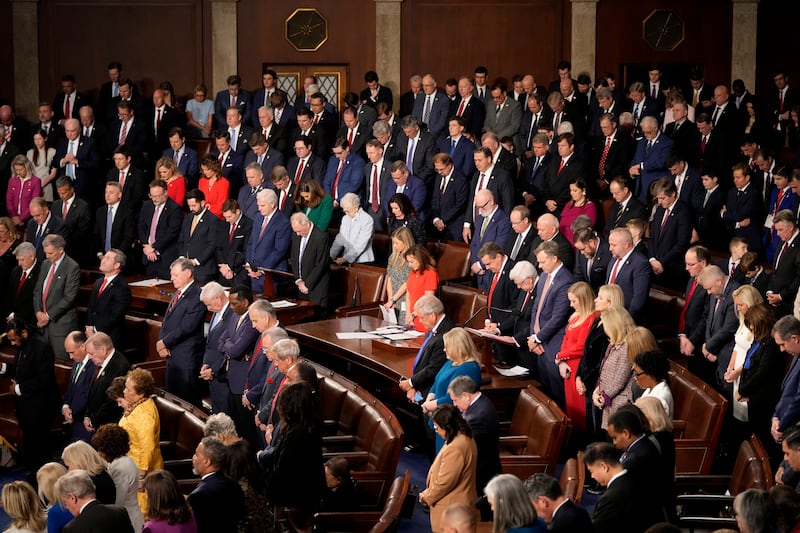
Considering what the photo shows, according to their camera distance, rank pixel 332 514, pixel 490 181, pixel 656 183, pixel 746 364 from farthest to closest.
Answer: pixel 490 181, pixel 656 183, pixel 746 364, pixel 332 514

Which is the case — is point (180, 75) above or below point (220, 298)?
above

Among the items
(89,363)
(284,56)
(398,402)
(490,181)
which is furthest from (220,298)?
(284,56)

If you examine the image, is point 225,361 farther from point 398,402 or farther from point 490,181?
point 490,181

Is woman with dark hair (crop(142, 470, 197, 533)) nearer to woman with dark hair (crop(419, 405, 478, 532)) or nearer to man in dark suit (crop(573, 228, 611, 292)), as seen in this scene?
woman with dark hair (crop(419, 405, 478, 532))

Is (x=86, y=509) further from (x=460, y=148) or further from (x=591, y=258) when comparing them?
(x=460, y=148)

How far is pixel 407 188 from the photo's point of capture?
1170 cm

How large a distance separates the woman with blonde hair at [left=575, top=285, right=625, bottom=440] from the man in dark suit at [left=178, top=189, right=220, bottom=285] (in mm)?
4167

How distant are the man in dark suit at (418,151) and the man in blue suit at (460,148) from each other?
251 mm

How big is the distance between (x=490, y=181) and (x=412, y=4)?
6439 mm

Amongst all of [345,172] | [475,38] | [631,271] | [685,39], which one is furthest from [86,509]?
[685,39]

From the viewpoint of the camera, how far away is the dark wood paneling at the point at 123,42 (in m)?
16.9

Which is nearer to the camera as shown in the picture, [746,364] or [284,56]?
[746,364]

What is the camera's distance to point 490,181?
11359 mm

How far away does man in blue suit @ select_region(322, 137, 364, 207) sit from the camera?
12.2 m
